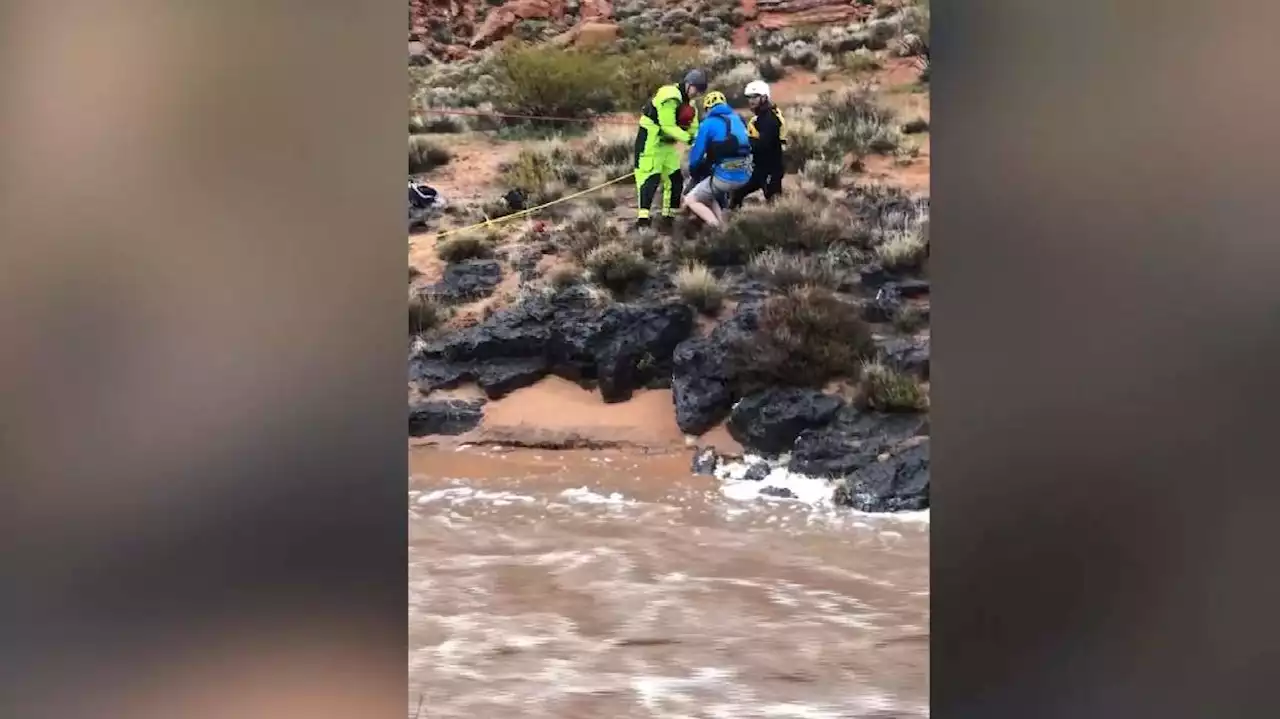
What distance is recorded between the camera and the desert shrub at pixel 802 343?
275 centimetres

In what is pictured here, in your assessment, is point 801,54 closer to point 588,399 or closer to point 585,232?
point 585,232

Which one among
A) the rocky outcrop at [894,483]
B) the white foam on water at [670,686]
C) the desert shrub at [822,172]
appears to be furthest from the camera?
the desert shrub at [822,172]

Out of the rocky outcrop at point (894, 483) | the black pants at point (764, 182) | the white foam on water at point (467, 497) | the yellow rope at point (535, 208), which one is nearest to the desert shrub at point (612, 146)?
the yellow rope at point (535, 208)

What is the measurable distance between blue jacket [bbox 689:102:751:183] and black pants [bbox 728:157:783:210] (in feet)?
0.09

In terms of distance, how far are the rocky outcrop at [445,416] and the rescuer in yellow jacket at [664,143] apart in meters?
0.80

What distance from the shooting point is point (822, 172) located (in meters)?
2.85

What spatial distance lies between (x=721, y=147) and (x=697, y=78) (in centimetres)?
23

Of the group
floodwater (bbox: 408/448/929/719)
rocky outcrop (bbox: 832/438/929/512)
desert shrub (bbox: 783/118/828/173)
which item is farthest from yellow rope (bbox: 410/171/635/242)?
rocky outcrop (bbox: 832/438/929/512)

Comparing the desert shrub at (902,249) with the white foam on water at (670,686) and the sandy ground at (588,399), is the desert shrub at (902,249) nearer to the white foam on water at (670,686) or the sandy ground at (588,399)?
the sandy ground at (588,399)

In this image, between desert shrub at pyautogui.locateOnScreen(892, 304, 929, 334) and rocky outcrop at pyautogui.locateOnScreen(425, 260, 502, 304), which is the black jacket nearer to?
desert shrub at pyautogui.locateOnScreen(892, 304, 929, 334)

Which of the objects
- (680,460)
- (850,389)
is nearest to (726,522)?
(680,460)

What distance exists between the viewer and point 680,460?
275 centimetres

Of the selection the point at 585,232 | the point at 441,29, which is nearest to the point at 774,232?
the point at 585,232
